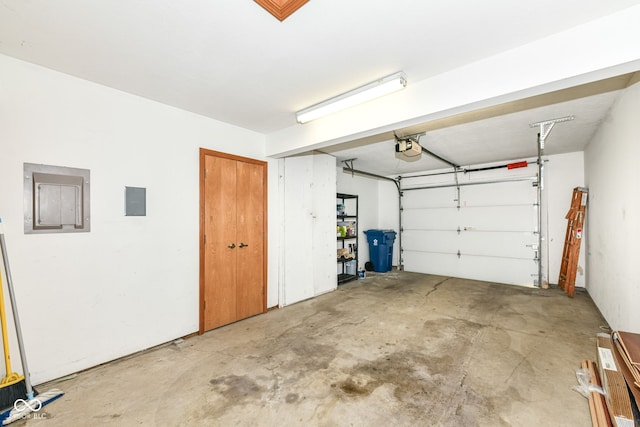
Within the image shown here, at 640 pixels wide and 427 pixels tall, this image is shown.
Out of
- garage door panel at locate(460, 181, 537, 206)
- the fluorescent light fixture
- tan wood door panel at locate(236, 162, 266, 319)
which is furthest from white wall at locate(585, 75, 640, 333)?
tan wood door panel at locate(236, 162, 266, 319)

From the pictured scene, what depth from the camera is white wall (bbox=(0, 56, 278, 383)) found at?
216 cm

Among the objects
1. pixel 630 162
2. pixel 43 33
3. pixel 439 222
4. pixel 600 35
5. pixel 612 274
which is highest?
pixel 43 33

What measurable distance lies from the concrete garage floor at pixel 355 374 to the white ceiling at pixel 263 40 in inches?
107

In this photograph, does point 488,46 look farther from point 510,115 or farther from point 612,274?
point 612,274

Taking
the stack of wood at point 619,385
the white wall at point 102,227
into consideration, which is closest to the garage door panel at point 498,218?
the stack of wood at point 619,385

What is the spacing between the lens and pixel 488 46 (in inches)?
A: 78.5

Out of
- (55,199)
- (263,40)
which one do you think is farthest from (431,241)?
(55,199)

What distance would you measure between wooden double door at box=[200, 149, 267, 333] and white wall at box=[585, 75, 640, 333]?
4133 mm

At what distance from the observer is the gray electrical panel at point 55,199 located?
2197 millimetres

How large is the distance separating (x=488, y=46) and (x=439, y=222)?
522 centimetres

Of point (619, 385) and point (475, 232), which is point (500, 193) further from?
point (619, 385)

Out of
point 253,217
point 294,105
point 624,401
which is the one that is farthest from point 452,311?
point 294,105

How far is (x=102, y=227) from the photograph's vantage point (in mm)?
2561

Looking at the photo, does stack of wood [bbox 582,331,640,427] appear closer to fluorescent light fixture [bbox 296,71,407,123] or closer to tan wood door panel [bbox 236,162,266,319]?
fluorescent light fixture [bbox 296,71,407,123]
